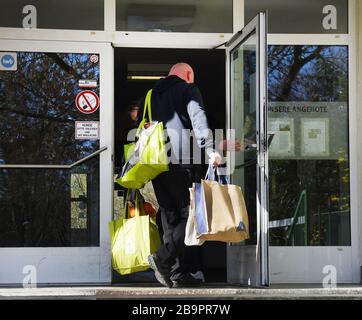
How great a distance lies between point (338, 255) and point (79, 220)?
6.69ft

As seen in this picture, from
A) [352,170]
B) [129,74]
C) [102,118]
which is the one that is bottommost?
[352,170]

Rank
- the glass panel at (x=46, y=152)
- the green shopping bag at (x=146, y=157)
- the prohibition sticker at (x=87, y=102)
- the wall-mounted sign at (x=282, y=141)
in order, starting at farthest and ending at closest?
the wall-mounted sign at (x=282, y=141) < the prohibition sticker at (x=87, y=102) < the glass panel at (x=46, y=152) < the green shopping bag at (x=146, y=157)

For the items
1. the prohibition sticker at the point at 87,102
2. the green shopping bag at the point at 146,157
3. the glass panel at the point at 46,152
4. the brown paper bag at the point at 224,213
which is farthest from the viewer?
the prohibition sticker at the point at 87,102

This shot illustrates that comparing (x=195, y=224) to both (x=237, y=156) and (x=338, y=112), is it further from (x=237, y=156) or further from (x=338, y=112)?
(x=338, y=112)

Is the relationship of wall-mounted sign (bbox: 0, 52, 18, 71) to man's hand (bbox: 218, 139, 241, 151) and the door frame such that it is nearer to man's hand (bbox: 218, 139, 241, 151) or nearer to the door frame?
man's hand (bbox: 218, 139, 241, 151)

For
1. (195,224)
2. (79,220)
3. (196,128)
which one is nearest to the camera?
(195,224)

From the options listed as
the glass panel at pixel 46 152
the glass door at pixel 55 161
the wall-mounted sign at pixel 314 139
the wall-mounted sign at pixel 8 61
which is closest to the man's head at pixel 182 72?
the glass door at pixel 55 161

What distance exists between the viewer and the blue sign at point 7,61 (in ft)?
20.3

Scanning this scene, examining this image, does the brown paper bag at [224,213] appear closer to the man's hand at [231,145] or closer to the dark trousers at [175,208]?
the dark trousers at [175,208]

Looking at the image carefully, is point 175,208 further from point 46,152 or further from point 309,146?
point 309,146

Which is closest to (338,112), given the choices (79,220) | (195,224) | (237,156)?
(237,156)

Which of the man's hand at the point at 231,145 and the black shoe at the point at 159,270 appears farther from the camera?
the man's hand at the point at 231,145

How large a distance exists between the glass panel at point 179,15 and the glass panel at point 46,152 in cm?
50
